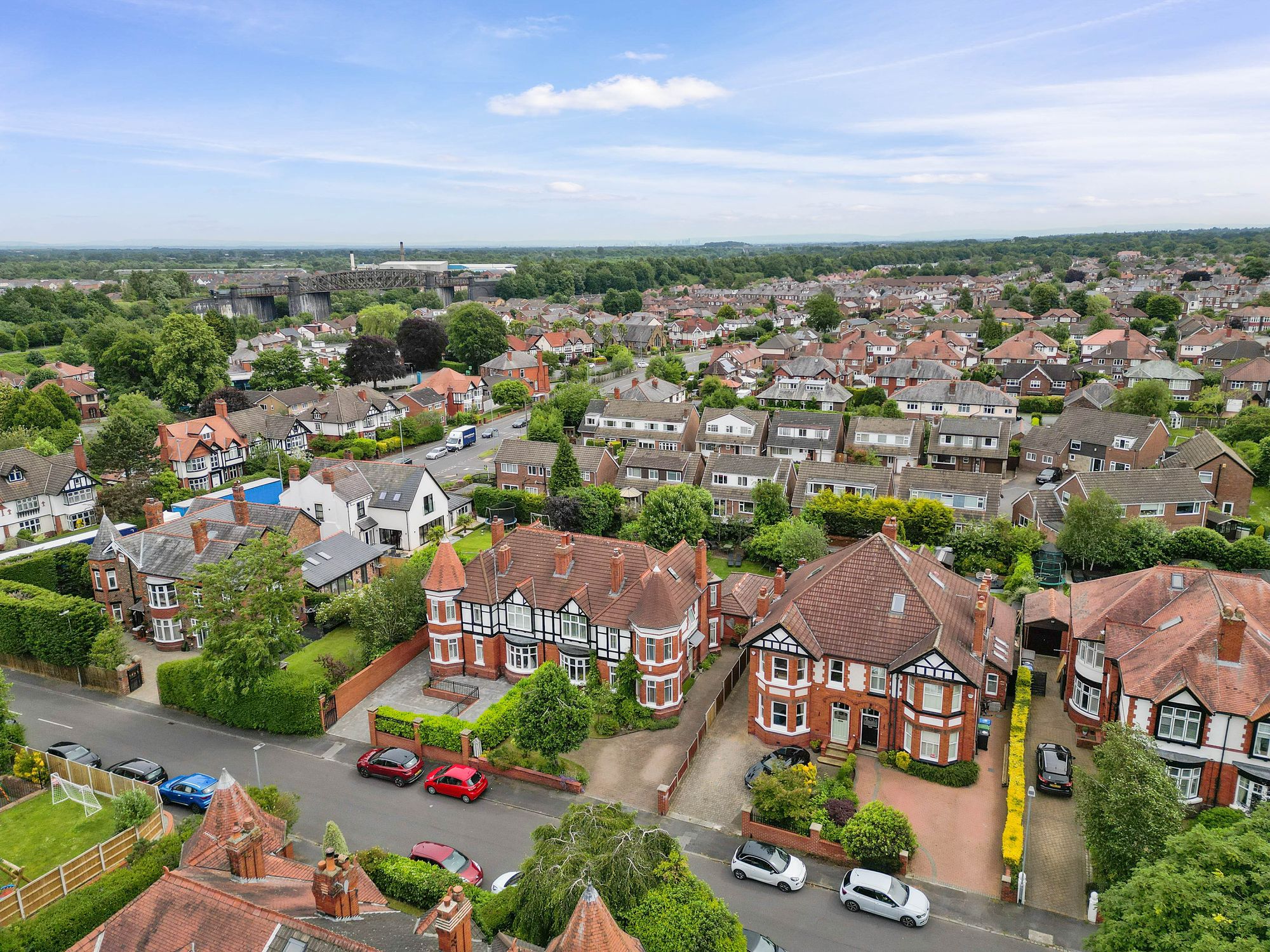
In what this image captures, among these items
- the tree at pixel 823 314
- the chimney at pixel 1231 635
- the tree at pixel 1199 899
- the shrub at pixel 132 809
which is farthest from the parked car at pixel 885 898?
the tree at pixel 823 314

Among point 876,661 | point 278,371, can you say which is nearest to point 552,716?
point 876,661

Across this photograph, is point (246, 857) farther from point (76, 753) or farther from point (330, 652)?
point (330, 652)

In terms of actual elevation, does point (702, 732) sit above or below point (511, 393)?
below

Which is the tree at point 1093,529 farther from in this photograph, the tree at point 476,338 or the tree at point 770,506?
the tree at point 476,338

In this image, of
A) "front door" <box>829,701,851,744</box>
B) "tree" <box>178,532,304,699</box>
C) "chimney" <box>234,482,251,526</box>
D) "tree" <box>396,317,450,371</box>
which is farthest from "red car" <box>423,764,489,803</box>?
"tree" <box>396,317,450,371</box>

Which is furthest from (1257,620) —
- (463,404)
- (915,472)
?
(463,404)
